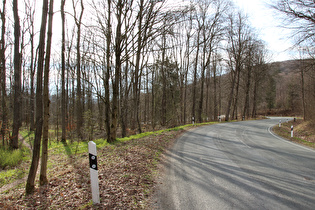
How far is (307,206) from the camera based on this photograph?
3.30m

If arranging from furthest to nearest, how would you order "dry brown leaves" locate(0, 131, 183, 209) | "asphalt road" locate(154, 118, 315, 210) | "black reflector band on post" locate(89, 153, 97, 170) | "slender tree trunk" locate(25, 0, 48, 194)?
"slender tree trunk" locate(25, 0, 48, 194)
"dry brown leaves" locate(0, 131, 183, 209)
"asphalt road" locate(154, 118, 315, 210)
"black reflector band on post" locate(89, 153, 97, 170)

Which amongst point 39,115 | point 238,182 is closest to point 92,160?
point 39,115

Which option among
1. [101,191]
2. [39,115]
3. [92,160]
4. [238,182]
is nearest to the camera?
[92,160]

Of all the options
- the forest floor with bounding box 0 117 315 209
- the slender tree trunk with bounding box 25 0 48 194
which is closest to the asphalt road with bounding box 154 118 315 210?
the forest floor with bounding box 0 117 315 209

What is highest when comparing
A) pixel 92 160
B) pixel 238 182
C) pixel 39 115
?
pixel 39 115

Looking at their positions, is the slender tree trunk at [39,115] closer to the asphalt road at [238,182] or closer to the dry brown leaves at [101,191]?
the dry brown leaves at [101,191]

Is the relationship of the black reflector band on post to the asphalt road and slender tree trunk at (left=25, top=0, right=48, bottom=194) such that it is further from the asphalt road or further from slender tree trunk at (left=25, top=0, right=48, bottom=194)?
slender tree trunk at (left=25, top=0, right=48, bottom=194)

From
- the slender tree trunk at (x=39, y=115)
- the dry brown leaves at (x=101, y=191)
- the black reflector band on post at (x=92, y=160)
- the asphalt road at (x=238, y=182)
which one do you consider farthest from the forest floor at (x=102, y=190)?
the black reflector band on post at (x=92, y=160)

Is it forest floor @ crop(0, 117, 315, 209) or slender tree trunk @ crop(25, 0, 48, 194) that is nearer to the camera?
forest floor @ crop(0, 117, 315, 209)

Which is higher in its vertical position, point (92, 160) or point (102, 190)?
point (92, 160)

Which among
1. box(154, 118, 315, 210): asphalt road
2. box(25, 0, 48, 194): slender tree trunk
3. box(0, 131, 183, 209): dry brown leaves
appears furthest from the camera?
box(25, 0, 48, 194): slender tree trunk

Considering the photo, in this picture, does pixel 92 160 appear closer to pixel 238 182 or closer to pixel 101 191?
pixel 101 191

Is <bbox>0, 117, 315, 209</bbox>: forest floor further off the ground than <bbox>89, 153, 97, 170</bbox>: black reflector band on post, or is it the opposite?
<bbox>89, 153, 97, 170</bbox>: black reflector band on post

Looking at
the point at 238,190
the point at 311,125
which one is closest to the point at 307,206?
the point at 238,190
